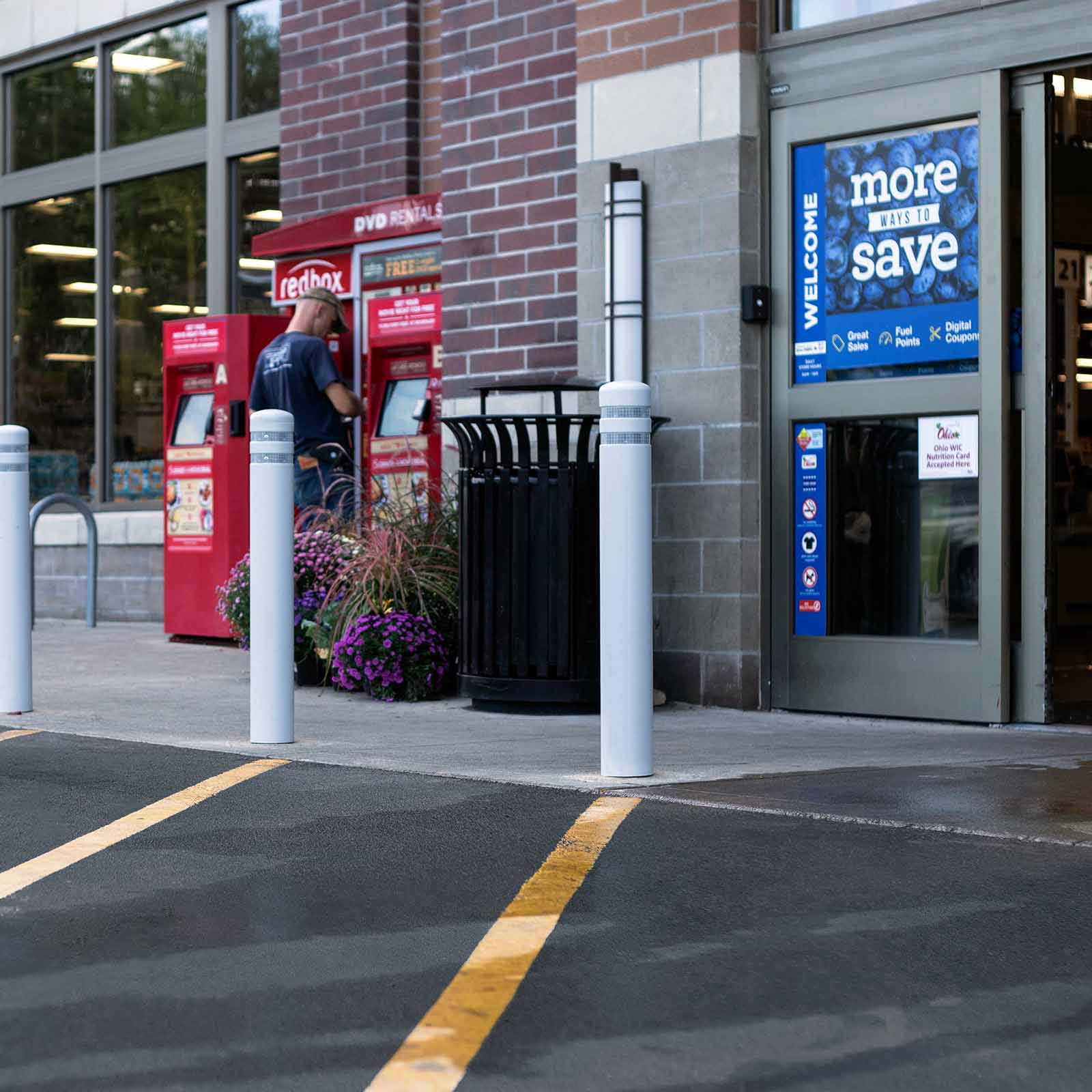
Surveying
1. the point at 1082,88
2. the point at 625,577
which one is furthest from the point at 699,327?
the point at 625,577

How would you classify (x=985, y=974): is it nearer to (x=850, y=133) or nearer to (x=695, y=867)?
(x=695, y=867)

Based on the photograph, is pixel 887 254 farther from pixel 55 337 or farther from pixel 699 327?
pixel 55 337

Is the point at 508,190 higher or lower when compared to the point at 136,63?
lower

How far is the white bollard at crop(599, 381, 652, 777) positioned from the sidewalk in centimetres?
18

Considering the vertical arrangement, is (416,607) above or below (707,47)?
below

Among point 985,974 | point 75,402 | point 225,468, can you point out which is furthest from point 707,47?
point 75,402

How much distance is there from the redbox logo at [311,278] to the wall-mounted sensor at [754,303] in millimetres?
3719

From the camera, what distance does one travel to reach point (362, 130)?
1171 cm

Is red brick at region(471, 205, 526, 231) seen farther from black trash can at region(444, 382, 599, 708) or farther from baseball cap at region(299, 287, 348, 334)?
black trash can at region(444, 382, 599, 708)

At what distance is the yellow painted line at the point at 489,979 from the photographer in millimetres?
3078

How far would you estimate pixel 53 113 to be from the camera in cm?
1512

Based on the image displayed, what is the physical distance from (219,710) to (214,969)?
4.51 metres

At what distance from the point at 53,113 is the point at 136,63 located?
1.17m

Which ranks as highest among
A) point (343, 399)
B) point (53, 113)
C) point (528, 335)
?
point (53, 113)
